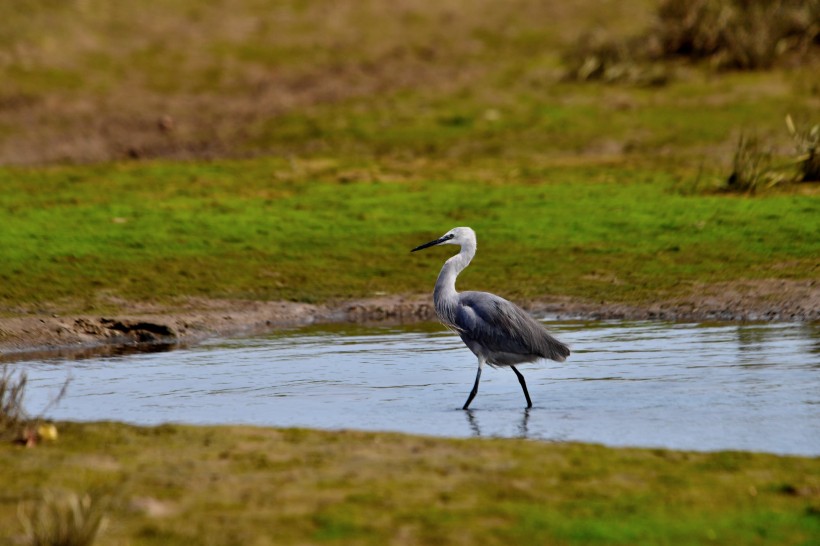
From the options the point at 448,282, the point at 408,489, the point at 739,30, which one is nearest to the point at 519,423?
the point at 448,282

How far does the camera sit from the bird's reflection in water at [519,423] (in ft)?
26.9

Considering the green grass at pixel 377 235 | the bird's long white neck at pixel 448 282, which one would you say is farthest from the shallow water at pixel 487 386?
the green grass at pixel 377 235

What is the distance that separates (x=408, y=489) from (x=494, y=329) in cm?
303

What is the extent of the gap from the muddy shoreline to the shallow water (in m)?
0.52

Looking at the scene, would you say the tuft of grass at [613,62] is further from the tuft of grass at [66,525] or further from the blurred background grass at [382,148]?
the tuft of grass at [66,525]

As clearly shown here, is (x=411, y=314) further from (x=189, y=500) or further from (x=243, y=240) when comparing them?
(x=189, y=500)

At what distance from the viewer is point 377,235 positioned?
16109 mm

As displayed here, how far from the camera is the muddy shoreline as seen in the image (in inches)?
494

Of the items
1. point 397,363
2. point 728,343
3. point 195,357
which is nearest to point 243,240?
point 195,357

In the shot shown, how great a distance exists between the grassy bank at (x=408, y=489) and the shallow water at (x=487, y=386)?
0.80m

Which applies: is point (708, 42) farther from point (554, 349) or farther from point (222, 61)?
point (554, 349)

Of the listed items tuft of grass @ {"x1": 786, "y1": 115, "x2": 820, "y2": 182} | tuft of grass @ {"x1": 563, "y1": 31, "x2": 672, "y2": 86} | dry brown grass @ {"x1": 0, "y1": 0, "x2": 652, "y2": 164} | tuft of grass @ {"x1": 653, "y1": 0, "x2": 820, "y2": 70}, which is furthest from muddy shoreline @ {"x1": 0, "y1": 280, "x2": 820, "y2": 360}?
tuft of grass @ {"x1": 653, "y1": 0, "x2": 820, "y2": 70}

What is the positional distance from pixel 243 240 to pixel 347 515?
9992mm

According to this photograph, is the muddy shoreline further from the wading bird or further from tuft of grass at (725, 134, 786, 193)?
tuft of grass at (725, 134, 786, 193)
